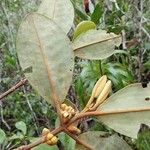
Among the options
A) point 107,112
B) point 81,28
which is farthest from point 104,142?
point 81,28

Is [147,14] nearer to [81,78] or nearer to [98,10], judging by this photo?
[81,78]

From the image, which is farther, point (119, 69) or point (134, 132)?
point (119, 69)

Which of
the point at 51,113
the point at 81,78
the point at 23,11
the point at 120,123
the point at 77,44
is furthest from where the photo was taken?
the point at 23,11

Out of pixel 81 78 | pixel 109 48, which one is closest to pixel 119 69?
pixel 81 78

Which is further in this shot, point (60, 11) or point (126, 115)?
point (60, 11)

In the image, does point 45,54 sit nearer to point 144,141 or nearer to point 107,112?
point 107,112

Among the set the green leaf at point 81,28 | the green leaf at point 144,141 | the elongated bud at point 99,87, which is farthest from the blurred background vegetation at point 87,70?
the elongated bud at point 99,87

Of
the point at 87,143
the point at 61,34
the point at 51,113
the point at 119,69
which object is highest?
the point at 61,34

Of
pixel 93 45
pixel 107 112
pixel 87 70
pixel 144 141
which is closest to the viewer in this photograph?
pixel 107 112
